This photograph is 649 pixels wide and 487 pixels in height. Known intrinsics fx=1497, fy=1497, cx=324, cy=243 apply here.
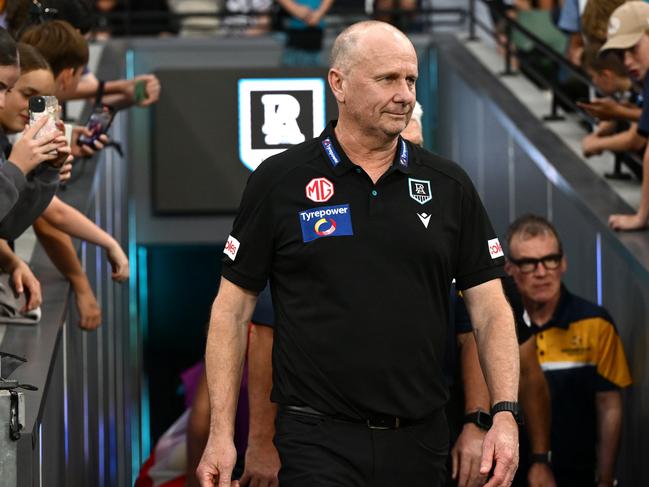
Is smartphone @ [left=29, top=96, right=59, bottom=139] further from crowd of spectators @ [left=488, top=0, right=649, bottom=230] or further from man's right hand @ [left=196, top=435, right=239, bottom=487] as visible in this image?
crowd of spectators @ [left=488, top=0, right=649, bottom=230]

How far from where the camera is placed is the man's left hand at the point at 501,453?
13.7ft

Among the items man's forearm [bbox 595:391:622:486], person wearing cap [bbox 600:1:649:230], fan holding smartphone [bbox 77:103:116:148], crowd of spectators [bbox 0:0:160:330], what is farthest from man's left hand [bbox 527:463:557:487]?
fan holding smartphone [bbox 77:103:116:148]

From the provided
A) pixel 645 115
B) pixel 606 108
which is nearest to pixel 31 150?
pixel 645 115

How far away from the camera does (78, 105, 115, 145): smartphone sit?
23.9ft

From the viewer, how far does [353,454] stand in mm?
4309

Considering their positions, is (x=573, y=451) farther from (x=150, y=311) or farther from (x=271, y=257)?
(x=150, y=311)

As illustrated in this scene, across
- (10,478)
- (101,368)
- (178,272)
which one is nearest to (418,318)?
(10,478)

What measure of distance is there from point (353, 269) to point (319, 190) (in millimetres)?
258

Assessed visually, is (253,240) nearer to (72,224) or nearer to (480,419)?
(480,419)

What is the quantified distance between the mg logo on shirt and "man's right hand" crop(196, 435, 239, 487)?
178 centimetres

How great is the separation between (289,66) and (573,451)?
21.8 feet

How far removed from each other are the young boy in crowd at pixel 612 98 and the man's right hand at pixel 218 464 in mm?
3723

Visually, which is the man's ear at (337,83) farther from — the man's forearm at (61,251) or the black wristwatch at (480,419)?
the man's forearm at (61,251)

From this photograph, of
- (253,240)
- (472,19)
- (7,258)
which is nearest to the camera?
(253,240)
